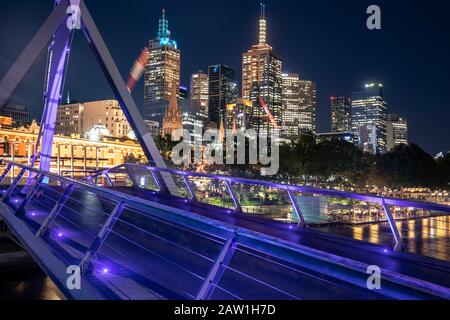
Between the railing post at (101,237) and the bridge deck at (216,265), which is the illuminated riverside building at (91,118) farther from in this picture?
the railing post at (101,237)

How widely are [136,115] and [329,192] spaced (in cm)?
1279

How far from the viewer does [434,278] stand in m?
6.66

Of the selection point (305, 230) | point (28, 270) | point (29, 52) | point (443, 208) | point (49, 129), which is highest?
point (29, 52)

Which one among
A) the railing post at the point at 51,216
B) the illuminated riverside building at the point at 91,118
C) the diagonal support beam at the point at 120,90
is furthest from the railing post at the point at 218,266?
the illuminated riverside building at the point at 91,118

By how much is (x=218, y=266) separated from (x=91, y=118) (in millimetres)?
172089

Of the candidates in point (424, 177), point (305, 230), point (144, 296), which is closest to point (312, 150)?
point (424, 177)

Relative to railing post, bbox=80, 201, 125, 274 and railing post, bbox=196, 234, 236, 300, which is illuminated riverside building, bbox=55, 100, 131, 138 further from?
railing post, bbox=196, 234, 236, 300

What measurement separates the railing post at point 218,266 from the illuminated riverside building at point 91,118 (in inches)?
6440

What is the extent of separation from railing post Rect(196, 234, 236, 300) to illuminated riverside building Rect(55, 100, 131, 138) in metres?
164

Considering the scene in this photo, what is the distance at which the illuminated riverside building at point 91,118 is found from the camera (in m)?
166

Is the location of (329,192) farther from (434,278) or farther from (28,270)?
(28,270)

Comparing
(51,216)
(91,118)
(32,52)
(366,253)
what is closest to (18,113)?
(91,118)

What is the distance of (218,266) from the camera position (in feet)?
13.3

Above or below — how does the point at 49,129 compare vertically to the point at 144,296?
above
